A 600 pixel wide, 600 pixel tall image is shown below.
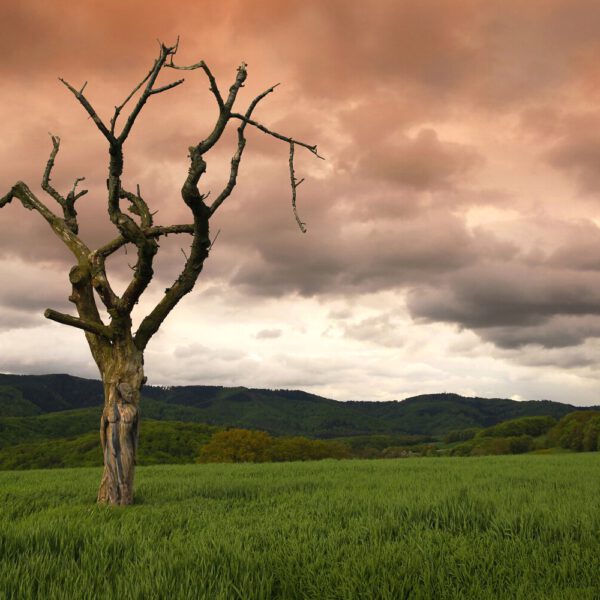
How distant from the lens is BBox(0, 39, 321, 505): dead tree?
35.7 feet

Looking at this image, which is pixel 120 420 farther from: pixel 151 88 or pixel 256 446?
pixel 256 446

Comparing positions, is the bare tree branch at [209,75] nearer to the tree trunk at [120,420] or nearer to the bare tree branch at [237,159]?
the bare tree branch at [237,159]

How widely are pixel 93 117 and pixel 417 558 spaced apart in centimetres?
993

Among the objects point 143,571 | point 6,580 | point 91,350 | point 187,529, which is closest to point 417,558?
point 143,571

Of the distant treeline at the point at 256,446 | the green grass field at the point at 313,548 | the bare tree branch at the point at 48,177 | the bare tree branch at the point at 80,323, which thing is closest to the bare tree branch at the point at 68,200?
the bare tree branch at the point at 48,177

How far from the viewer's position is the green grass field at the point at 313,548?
520 centimetres

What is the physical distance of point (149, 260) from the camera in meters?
11.9

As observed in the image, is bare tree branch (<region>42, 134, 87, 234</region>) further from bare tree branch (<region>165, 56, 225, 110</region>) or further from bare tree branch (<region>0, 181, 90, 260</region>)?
bare tree branch (<region>165, 56, 225, 110</region>)

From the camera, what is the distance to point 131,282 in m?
12.0

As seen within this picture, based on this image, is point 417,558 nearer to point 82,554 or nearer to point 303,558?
point 303,558

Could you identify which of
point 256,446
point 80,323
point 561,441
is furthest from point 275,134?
point 561,441

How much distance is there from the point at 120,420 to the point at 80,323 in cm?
237

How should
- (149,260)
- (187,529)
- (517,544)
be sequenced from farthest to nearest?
(149,260), (187,529), (517,544)

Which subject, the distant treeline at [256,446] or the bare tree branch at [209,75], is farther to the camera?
the distant treeline at [256,446]
